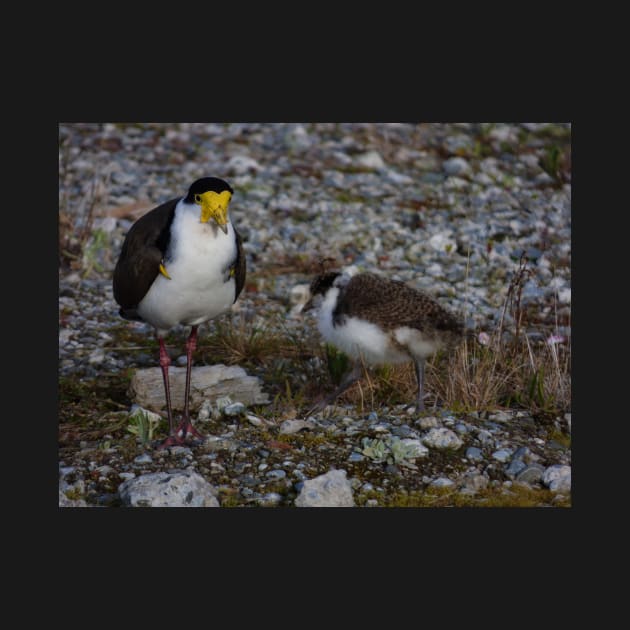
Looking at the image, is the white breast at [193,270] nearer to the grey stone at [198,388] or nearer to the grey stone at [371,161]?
the grey stone at [198,388]

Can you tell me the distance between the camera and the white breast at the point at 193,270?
7324mm

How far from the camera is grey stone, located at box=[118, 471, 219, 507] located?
6895mm

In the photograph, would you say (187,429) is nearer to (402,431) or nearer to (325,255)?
(402,431)

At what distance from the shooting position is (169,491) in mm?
6914

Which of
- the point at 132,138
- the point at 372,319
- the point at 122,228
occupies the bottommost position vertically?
the point at 372,319

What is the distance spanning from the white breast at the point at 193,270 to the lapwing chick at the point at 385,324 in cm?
93

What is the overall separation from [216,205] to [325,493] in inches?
83.7

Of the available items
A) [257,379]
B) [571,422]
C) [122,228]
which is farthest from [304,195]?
[571,422]

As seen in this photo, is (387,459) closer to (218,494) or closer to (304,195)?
(218,494)

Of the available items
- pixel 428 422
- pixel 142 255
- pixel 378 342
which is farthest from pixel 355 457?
pixel 142 255

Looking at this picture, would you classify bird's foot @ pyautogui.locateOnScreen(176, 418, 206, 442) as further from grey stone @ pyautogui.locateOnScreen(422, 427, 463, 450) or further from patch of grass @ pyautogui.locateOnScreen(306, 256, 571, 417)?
grey stone @ pyautogui.locateOnScreen(422, 427, 463, 450)

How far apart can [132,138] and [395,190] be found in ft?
11.9

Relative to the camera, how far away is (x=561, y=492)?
7.25 metres

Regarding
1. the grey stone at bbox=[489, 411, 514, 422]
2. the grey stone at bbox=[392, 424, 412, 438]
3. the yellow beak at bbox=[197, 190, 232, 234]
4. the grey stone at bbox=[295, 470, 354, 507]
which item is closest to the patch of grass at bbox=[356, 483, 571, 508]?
the grey stone at bbox=[295, 470, 354, 507]
